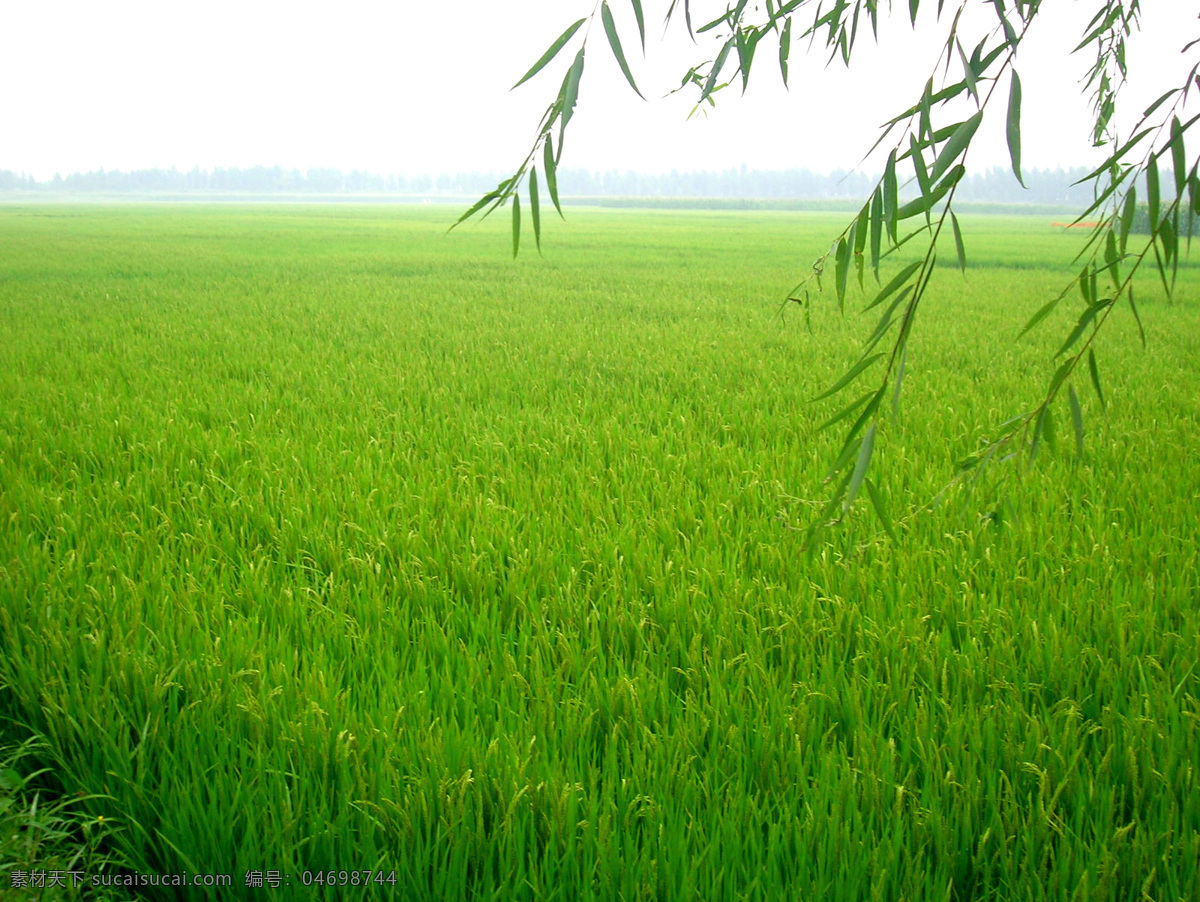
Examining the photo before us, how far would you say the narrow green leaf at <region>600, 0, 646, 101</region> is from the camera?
2.81 ft

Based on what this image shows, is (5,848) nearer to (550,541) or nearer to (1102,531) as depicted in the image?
(550,541)

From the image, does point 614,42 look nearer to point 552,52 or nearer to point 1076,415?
point 552,52

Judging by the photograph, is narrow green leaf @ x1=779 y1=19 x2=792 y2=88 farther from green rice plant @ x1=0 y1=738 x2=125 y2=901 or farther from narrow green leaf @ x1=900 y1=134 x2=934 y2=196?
green rice plant @ x1=0 y1=738 x2=125 y2=901

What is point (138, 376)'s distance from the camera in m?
5.25

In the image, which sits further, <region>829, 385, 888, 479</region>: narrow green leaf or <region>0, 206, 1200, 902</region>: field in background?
<region>0, 206, 1200, 902</region>: field in background

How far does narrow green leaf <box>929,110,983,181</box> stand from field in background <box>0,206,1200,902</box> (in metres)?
0.48

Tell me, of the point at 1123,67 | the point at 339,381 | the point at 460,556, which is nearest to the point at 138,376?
the point at 339,381

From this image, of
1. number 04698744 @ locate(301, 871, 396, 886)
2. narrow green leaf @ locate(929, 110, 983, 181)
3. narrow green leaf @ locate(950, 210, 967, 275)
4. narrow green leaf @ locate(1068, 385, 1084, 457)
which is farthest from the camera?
number 04698744 @ locate(301, 871, 396, 886)

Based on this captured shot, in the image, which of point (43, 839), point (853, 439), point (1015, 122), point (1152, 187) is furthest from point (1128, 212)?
point (43, 839)

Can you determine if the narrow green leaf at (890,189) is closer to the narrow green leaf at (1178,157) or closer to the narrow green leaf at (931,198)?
the narrow green leaf at (931,198)

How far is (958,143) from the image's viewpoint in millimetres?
941

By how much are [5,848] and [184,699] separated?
52cm

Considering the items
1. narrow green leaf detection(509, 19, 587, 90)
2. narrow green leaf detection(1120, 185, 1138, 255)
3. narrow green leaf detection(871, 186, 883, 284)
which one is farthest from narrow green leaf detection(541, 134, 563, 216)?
narrow green leaf detection(1120, 185, 1138, 255)

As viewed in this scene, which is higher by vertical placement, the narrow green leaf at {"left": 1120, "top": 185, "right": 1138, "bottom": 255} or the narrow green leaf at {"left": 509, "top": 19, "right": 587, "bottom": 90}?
the narrow green leaf at {"left": 509, "top": 19, "right": 587, "bottom": 90}
